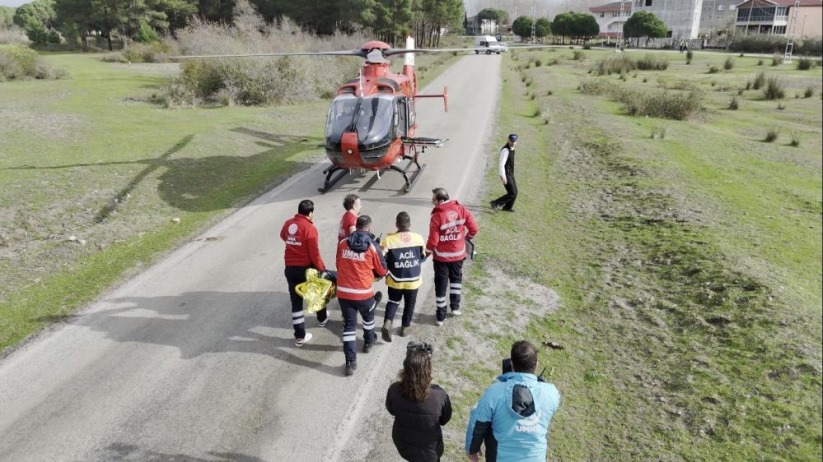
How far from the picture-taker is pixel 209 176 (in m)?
16.0

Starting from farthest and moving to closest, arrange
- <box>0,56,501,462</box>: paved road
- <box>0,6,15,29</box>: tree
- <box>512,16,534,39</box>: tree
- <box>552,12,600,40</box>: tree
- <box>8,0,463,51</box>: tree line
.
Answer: <box>0,6,15,29</box>: tree < <box>8,0,463,51</box>: tree line < <box>512,16,534,39</box>: tree < <box>552,12,600,40</box>: tree < <box>0,56,501,462</box>: paved road

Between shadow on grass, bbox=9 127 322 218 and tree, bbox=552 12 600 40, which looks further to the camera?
shadow on grass, bbox=9 127 322 218

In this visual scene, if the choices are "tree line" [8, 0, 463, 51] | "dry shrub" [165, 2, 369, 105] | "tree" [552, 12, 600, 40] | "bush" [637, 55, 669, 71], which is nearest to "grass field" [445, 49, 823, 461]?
"bush" [637, 55, 669, 71]

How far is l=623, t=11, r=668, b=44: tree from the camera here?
5750mm

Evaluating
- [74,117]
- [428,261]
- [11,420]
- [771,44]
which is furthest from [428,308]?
[74,117]

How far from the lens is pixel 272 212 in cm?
1309

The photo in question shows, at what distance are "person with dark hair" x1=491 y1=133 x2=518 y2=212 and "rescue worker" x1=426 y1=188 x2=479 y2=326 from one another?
452 centimetres

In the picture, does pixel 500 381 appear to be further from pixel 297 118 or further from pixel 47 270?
pixel 297 118

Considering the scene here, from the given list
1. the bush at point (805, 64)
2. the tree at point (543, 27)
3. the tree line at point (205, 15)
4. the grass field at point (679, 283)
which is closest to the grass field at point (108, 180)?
the grass field at point (679, 283)

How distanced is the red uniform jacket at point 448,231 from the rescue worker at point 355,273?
1247 mm

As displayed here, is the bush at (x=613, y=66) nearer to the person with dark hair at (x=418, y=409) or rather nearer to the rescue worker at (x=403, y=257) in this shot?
the rescue worker at (x=403, y=257)

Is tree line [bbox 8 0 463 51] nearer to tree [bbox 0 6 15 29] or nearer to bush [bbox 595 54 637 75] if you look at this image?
tree [bbox 0 6 15 29]

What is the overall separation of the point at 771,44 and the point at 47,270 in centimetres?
1152

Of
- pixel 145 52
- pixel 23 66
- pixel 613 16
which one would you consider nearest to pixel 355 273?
pixel 613 16
